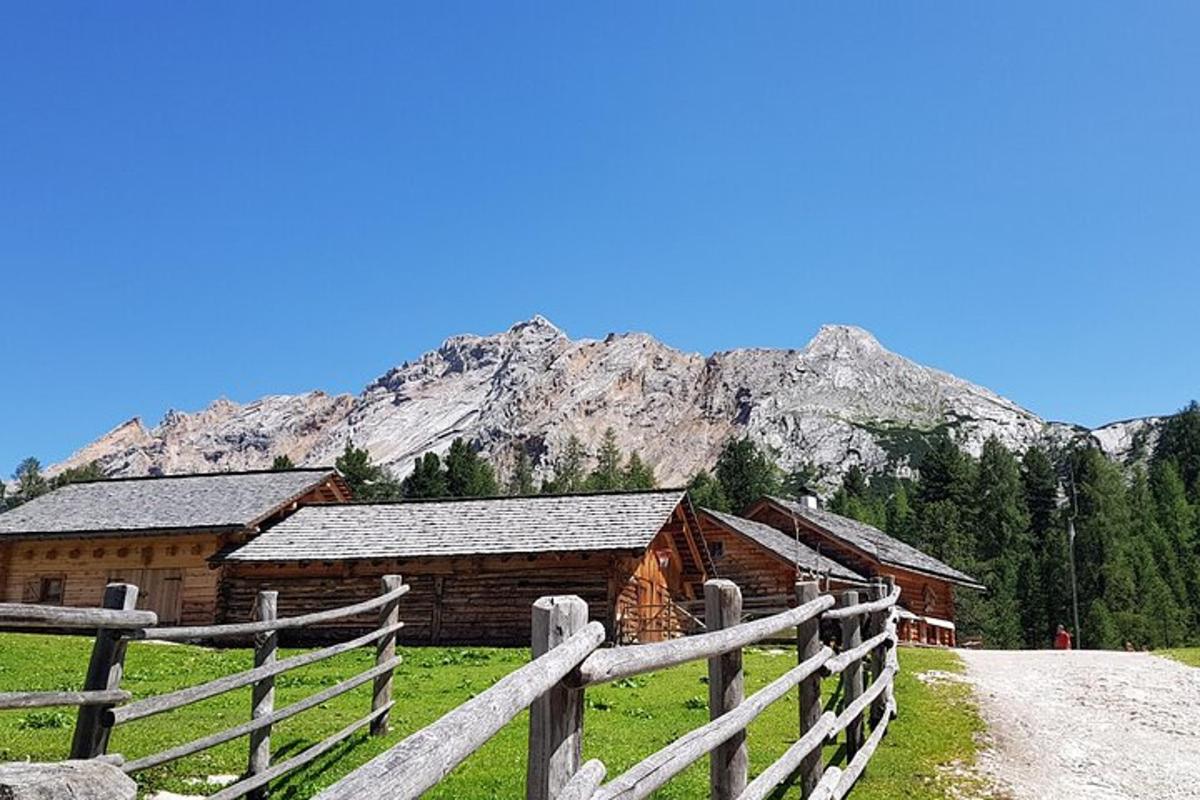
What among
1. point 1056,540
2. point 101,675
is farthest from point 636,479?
point 101,675

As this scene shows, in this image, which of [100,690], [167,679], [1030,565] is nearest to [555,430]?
[1030,565]

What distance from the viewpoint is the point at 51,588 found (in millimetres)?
33125

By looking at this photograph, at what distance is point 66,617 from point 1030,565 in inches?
2856

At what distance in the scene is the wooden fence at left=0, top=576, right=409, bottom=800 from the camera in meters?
5.43

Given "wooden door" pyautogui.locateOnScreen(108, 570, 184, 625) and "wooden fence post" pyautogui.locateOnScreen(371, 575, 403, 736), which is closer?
"wooden fence post" pyautogui.locateOnScreen(371, 575, 403, 736)

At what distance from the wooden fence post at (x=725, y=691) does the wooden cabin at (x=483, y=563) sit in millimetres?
20368

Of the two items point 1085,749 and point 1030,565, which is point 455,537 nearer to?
point 1085,749

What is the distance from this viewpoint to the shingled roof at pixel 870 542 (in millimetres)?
40031

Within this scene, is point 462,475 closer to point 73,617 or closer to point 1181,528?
point 1181,528

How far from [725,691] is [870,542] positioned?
38931 millimetres

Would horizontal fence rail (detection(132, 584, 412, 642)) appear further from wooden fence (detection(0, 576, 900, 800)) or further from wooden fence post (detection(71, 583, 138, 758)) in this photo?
wooden fence post (detection(71, 583, 138, 758))

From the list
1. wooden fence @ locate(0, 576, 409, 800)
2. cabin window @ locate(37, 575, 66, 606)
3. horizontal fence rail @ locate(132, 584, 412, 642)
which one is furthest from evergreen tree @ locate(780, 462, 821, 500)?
wooden fence @ locate(0, 576, 409, 800)

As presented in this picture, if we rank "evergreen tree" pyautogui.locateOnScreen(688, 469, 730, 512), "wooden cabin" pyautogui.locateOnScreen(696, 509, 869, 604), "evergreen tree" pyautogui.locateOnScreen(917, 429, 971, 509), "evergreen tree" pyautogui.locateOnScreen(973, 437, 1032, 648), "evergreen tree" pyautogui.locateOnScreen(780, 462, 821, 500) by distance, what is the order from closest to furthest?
"wooden cabin" pyautogui.locateOnScreen(696, 509, 869, 604) → "evergreen tree" pyautogui.locateOnScreen(973, 437, 1032, 648) → "evergreen tree" pyautogui.locateOnScreen(688, 469, 730, 512) → "evergreen tree" pyautogui.locateOnScreen(917, 429, 971, 509) → "evergreen tree" pyautogui.locateOnScreen(780, 462, 821, 500)

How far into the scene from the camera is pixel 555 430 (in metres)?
197
